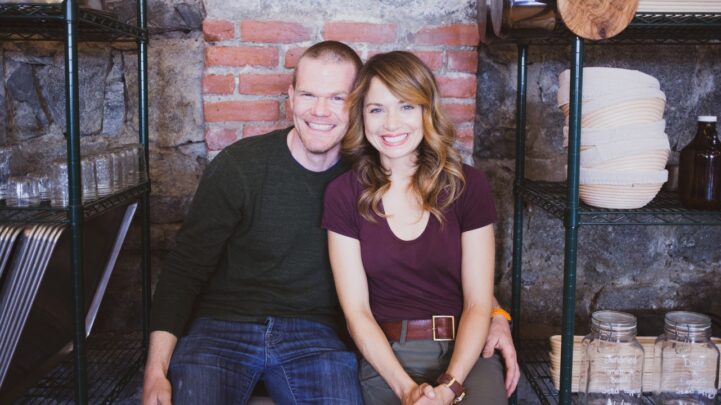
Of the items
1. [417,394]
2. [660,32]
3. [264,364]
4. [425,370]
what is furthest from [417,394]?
[660,32]

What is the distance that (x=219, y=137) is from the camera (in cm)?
231

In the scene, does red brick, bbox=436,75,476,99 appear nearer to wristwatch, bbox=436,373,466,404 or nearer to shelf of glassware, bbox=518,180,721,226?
shelf of glassware, bbox=518,180,721,226

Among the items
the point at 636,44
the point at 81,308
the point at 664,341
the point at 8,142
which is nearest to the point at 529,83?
the point at 636,44

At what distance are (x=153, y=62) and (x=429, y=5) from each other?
0.96m

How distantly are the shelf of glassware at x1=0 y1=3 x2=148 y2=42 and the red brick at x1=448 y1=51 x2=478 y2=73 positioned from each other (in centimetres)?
100

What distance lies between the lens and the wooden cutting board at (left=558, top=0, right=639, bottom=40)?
1653mm

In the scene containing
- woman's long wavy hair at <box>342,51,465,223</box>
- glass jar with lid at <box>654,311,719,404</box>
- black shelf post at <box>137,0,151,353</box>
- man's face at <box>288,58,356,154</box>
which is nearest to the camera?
woman's long wavy hair at <box>342,51,465,223</box>

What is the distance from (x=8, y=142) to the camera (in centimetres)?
240

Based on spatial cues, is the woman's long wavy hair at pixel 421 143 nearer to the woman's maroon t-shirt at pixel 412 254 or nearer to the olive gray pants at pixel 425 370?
the woman's maroon t-shirt at pixel 412 254

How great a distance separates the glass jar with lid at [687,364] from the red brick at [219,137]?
4.86 feet

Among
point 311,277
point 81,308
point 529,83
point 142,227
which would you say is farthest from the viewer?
point 529,83

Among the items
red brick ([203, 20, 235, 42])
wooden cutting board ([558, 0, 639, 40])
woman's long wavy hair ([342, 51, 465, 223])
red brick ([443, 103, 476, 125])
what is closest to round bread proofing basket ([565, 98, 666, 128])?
wooden cutting board ([558, 0, 639, 40])

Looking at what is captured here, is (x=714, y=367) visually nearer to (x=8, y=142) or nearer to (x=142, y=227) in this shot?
(x=142, y=227)

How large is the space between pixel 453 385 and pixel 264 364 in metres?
0.52
